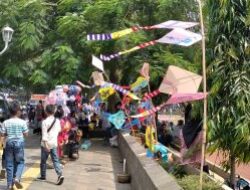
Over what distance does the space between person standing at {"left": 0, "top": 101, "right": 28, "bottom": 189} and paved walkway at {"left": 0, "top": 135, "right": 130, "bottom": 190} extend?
0.53 meters

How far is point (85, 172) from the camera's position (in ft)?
45.1

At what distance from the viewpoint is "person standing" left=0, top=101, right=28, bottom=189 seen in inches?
386

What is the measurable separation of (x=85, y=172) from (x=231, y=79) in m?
6.18

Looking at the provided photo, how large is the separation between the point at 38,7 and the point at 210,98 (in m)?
13.9

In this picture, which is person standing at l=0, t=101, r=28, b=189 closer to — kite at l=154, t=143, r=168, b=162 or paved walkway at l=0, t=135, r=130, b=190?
paved walkway at l=0, t=135, r=130, b=190

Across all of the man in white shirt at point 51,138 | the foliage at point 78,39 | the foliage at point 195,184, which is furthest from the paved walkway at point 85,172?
the foliage at point 195,184

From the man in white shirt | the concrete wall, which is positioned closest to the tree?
the concrete wall

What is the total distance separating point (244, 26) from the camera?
8781 millimetres

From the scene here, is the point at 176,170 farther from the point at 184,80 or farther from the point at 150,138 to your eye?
the point at 184,80

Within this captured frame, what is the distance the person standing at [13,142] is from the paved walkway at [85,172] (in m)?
0.53

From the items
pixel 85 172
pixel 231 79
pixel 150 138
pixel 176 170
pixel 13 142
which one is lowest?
pixel 85 172

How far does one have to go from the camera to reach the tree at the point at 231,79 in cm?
853


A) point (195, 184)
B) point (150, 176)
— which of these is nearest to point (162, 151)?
point (150, 176)

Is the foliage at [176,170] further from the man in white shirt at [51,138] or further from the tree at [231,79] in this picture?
the man in white shirt at [51,138]
